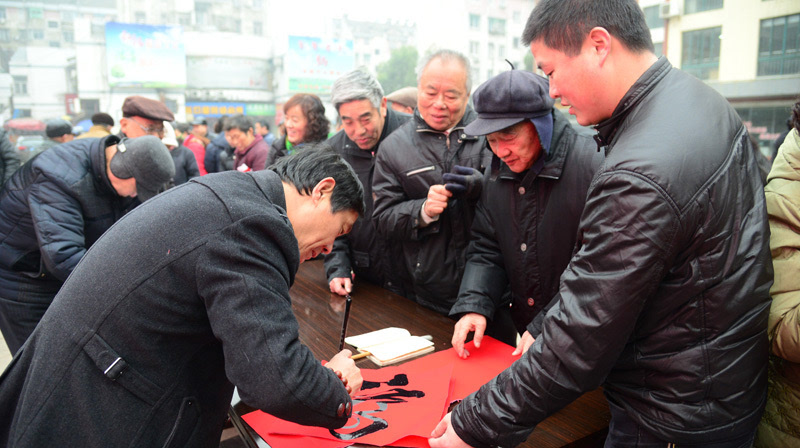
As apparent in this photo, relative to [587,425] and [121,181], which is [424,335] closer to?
[587,425]

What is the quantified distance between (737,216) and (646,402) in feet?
1.17

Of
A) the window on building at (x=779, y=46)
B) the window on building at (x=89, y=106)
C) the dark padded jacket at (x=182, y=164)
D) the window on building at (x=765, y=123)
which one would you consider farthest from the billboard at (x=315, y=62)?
the window on building at (x=779, y=46)

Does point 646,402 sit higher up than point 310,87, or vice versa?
point 310,87

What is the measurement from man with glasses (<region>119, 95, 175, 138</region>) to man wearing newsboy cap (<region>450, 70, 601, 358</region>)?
2.50m

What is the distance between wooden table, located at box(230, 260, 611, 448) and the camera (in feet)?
3.58

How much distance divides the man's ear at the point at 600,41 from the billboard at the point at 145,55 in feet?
42.9

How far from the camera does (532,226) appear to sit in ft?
5.05

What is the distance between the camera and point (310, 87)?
47.9ft

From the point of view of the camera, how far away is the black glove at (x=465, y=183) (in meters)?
1.76

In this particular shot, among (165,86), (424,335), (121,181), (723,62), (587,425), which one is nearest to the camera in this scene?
(587,425)

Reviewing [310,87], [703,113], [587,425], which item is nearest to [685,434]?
[587,425]

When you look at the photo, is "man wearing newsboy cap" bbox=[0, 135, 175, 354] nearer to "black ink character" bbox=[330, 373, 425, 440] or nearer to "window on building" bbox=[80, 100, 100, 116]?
"black ink character" bbox=[330, 373, 425, 440]

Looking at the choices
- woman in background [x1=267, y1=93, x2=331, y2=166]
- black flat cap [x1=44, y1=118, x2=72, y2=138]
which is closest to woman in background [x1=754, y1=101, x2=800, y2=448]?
woman in background [x1=267, y1=93, x2=331, y2=166]

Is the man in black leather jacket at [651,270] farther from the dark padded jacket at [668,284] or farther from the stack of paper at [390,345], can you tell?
the stack of paper at [390,345]
